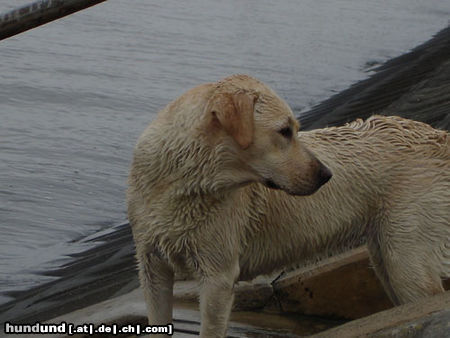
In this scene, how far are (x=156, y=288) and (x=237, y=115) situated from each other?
109cm

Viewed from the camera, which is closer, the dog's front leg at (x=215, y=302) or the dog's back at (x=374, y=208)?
the dog's front leg at (x=215, y=302)

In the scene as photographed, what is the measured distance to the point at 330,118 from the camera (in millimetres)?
15086

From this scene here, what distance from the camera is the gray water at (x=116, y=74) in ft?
37.3

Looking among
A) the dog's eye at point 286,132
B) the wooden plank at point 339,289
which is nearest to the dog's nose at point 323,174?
the dog's eye at point 286,132

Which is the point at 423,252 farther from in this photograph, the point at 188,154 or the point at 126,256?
the point at 126,256

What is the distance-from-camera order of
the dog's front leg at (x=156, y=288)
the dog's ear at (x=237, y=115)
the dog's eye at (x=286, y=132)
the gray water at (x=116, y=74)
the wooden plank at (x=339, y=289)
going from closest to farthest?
the dog's ear at (x=237, y=115) → the dog's eye at (x=286, y=132) → the dog's front leg at (x=156, y=288) → the wooden plank at (x=339, y=289) → the gray water at (x=116, y=74)

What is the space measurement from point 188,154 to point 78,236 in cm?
548

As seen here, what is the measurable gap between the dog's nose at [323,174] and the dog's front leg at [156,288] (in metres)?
0.95

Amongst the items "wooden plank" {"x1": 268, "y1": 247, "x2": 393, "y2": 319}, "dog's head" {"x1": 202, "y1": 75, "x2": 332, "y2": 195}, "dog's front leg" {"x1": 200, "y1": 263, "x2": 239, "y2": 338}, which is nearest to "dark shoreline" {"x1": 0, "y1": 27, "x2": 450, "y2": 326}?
"wooden plank" {"x1": 268, "y1": 247, "x2": 393, "y2": 319}

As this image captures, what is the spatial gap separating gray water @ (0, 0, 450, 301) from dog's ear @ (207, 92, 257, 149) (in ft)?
14.8

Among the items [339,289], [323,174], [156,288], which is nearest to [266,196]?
[323,174]

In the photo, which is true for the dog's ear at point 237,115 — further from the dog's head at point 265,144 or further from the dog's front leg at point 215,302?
the dog's front leg at point 215,302

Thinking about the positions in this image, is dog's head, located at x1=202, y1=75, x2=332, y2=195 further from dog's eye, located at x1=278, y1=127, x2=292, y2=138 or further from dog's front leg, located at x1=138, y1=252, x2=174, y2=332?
dog's front leg, located at x1=138, y1=252, x2=174, y2=332

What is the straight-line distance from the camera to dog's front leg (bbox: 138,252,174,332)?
5.80 meters
